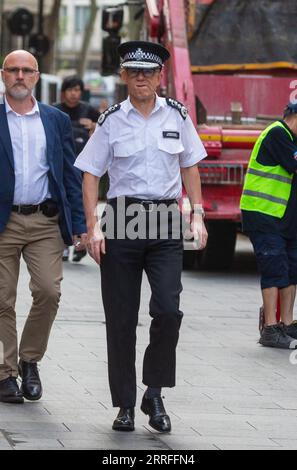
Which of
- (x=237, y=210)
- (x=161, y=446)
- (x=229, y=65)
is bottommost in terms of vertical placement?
(x=161, y=446)

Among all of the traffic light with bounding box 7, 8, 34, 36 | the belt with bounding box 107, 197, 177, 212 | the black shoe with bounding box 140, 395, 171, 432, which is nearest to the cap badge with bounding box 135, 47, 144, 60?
the belt with bounding box 107, 197, 177, 212

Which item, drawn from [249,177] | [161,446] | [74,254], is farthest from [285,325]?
[74,254]

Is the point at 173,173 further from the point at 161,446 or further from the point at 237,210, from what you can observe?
the point at 237,210

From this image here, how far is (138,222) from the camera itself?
7.21 m

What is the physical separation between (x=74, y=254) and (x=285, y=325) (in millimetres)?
5535

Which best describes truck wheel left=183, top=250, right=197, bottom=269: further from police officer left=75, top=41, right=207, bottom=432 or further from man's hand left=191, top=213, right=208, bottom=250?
police officer left=75, top=41, right=207, bottom=432

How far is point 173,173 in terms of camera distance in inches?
286

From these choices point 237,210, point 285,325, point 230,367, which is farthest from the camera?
point 237,210

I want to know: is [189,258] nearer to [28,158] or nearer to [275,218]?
[275,218]

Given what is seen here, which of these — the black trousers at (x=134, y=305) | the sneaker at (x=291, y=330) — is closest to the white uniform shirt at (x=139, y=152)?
the black trousers at (x=134, y=305)

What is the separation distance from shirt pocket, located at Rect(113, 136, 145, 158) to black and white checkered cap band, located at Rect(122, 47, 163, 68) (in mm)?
359

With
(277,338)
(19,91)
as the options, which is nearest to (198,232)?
(19,91)

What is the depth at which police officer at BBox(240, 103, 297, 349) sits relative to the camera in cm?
1020

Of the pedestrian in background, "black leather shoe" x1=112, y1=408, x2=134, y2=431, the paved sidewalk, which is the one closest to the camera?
the paved sidewalk
